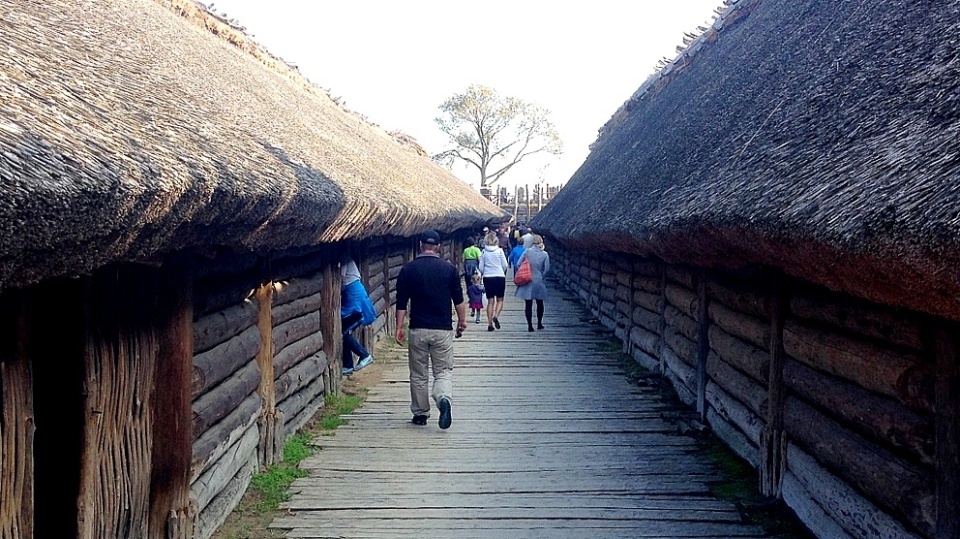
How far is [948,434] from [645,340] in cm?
686

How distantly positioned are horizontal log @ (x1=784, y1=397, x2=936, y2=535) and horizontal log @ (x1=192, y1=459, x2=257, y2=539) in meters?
3.26

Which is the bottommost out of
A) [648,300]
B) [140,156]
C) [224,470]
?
[224,470]

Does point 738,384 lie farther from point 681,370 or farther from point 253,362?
point 253,362

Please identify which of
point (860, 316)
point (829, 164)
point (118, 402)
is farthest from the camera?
point (860, 316)

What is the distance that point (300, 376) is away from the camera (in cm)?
712

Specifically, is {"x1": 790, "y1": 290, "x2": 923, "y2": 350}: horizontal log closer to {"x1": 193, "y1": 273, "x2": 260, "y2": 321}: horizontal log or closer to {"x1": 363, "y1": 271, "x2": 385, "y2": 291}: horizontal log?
{"x1": 193, "y1": 273, "x2": 260, "y2": 321}: horizontal log

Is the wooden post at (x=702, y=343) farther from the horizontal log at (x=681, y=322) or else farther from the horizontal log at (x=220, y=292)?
the horizontal log at (x=220, y=292)

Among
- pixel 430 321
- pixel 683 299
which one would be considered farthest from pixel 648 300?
pixel 430 321

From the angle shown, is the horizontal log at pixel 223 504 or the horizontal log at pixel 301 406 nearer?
the horizontal log at pixel 223 504

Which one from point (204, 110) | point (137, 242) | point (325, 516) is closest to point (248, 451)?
point (325, 516)

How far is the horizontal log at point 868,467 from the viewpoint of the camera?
3.48m

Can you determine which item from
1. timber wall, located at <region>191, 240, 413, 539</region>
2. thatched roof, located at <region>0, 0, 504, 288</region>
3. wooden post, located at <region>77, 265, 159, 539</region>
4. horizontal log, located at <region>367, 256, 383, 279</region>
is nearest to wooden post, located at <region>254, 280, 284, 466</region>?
timber wall, located at <region>191, 240, 413, 539</region>

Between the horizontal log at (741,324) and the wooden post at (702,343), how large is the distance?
0.40ft

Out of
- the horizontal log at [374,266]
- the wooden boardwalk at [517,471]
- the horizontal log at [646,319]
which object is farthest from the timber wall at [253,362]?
the horizontal log at [646,319]
